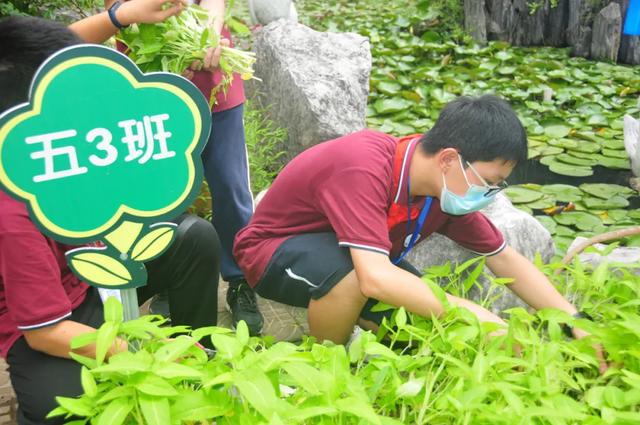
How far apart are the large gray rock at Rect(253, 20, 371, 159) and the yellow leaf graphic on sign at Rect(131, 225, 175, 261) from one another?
7.64 feet

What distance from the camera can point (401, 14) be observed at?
659 cm

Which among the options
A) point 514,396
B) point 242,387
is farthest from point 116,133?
point 514,396

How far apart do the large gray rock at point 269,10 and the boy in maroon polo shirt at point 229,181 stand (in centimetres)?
169

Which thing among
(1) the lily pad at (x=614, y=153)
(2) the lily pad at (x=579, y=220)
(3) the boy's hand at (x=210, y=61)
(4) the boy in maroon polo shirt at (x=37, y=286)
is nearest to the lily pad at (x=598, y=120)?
A: (1) the lily pad at (x=614, y=153)

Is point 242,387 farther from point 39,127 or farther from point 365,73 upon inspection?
point 365,73

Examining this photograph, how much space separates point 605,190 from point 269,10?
2.23 metres

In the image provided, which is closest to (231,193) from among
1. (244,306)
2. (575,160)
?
(244,306)

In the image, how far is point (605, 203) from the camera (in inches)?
138

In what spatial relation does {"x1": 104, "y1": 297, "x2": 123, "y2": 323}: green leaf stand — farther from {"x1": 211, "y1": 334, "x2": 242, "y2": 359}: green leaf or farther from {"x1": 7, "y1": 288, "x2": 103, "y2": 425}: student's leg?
{"x1": 7, "y1": 288, "x2": 103, "y2": 425}: student's leg

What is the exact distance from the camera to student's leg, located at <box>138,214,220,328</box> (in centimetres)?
183

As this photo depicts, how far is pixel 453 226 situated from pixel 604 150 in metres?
2.44

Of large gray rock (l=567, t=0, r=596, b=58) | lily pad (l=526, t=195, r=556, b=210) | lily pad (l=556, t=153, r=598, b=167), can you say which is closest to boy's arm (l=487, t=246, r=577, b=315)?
lily pad (l=526, t=195, r=556, b=210)

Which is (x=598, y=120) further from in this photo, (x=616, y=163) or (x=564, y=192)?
(x=564, y=192)

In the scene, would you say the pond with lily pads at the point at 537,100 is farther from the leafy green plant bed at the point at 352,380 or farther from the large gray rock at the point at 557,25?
the leafy green plant bed at the point at 352,380
